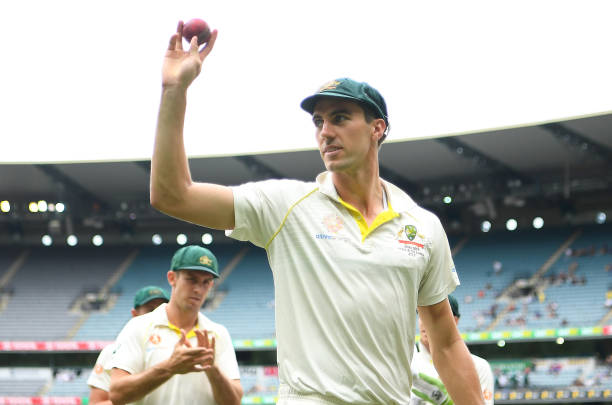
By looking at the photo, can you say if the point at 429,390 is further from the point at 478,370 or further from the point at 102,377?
the point at 102,377

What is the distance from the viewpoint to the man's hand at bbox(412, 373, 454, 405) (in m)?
5.04

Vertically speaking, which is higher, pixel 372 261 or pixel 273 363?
pixel 372 261

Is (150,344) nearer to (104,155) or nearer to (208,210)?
(208,210)

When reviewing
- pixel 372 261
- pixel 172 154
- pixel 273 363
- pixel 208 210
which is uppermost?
pixel 172 154

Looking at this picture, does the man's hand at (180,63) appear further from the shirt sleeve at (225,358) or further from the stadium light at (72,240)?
the stadium light at (72,240)

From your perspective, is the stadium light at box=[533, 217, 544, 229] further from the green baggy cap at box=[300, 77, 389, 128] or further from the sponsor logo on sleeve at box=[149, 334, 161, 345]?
the green baggy cap at box=[300, 77, 389, 128]

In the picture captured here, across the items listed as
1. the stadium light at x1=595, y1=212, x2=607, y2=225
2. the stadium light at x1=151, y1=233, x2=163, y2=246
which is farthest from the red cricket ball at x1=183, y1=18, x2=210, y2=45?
the stadium light at x1=151, y1=233, x2=163, y2=246

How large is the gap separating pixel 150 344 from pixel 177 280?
43 centimetres

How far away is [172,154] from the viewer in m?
2.33

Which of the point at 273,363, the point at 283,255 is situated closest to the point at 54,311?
the point at 273,363

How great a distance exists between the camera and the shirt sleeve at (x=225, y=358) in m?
4.61

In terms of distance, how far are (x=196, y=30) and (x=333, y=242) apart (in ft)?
2.85

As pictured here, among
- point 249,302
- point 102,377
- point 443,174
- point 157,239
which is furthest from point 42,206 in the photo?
point 102,377

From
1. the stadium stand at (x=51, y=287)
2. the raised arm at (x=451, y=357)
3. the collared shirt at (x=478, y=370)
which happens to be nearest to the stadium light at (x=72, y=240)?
the stadium stand at (x=51, y=287)
